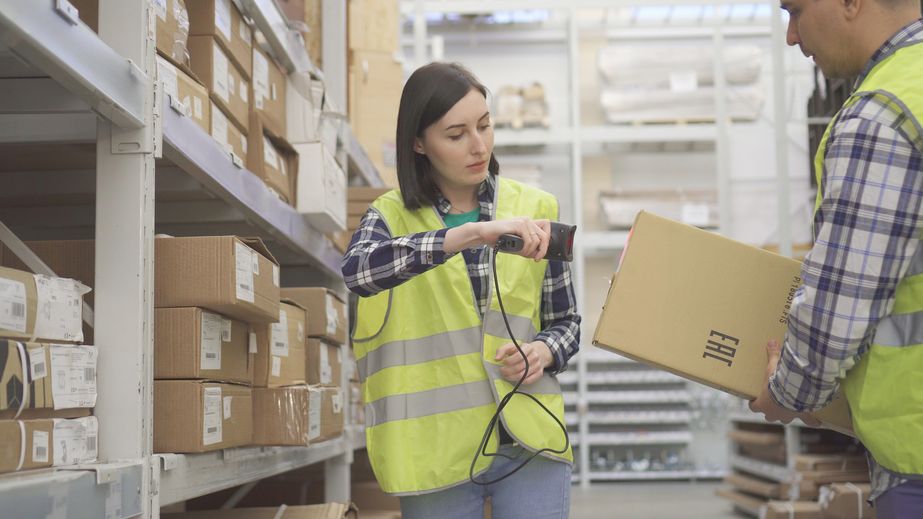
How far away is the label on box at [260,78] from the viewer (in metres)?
2.75

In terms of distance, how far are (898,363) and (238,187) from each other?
1.49 metres

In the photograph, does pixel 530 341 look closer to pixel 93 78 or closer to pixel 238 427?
pixel 238 427

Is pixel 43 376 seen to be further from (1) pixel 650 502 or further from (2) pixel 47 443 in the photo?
(1) pixel 650 502

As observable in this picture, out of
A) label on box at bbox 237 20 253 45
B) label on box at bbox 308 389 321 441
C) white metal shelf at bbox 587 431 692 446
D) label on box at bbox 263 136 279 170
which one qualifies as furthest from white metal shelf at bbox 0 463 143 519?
white metal shelf at bbox 587 431 692 446

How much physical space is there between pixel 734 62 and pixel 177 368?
960 centimetres

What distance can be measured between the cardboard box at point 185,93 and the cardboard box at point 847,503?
3.70 metres

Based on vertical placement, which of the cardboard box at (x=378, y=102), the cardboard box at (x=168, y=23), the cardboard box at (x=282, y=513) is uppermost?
the cardboard box at (x=378, y=102)

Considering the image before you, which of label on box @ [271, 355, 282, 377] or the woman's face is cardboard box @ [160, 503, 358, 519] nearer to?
label on box @ [271, 355, 282, 377]

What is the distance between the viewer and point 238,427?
223 centimetres

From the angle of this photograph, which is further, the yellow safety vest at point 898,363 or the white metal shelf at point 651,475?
the white metal shelf at point 651,475

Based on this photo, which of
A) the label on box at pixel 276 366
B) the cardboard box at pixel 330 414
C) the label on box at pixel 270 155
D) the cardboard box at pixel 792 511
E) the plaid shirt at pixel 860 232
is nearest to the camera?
the plaid shirt at pixel 860 232

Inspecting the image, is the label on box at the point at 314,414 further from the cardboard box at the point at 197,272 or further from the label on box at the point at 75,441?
the label on box at the point at 75,441

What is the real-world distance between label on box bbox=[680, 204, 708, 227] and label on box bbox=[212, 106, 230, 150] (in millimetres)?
8369

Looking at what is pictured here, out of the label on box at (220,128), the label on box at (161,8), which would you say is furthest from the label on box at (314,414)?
the label on box at (161,8)
